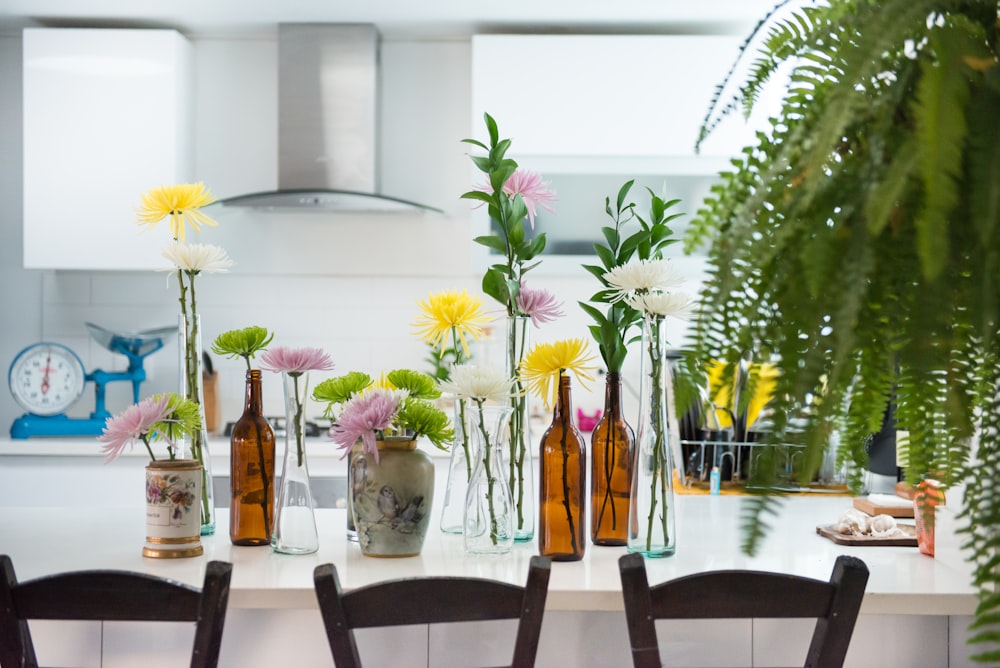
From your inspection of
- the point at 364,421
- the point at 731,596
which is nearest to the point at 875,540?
the point at 731,596

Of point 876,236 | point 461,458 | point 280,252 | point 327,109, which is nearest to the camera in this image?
point 876,236

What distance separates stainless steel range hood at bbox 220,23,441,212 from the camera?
12.0 feet

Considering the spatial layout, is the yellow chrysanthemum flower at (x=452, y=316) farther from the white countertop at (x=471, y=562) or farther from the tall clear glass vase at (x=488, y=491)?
the white countertop at (x=471, y=562)

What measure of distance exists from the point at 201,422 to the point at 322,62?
93.7 inches

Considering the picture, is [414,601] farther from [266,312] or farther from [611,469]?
[266,312]

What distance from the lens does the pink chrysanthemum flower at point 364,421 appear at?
1.41 meters

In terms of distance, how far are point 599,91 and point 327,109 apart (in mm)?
986

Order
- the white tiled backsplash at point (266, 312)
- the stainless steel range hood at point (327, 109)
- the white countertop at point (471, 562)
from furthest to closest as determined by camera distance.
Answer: the white tiled backsplash at point (266, 312)
the stainless steel range hood at point (327, 109)
the white countertop at point (471, 562)

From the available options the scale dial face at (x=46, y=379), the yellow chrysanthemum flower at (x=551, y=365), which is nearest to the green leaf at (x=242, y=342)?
the yellow chrysanthemum flower at (x=551, y=365)

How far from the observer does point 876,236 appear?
1.21 ft

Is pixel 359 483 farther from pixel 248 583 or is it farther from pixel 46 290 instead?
pixel 46 290

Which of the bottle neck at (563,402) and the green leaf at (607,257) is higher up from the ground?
the green leaf at (607,257)

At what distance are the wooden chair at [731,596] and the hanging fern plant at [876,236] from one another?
2.33ft

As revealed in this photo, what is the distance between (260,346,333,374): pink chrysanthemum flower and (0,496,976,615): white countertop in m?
0.28
